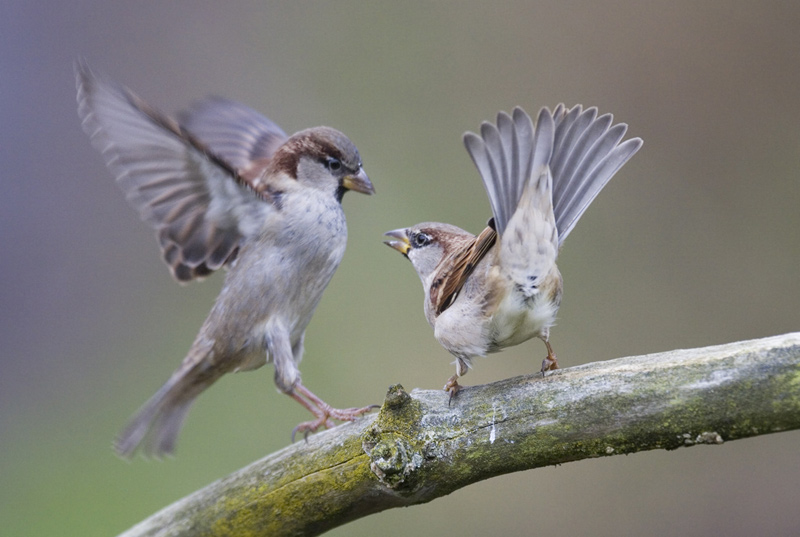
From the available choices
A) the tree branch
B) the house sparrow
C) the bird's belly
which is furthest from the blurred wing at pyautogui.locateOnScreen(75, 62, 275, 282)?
the bird's belly

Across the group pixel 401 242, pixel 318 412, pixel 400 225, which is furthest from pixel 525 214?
pixel 400 225

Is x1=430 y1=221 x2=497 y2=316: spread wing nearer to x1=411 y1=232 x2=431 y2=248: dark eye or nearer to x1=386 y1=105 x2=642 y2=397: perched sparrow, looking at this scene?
x1=386 y1=105 x2=642 y2=397: perched sparrow

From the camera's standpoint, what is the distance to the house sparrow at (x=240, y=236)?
3.49 metres

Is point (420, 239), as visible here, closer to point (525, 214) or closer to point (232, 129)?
point (525, 214)

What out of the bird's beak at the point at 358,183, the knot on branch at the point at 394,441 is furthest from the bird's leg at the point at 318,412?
the bird's beak at the point at 358,183

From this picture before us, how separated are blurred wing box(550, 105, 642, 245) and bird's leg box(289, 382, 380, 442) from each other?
1252mm

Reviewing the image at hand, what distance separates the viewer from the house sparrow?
349 cm

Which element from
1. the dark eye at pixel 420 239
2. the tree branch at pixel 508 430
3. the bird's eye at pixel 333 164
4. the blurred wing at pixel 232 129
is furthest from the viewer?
the blurred wing at pixel 232 129

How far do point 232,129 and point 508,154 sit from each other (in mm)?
2427

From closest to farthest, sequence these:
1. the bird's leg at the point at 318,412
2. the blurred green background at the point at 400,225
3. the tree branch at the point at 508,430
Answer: the tree branch at the point at 508,430 → the bird's leg at the point at 318,412 → the blurred green background at the point at 400,225

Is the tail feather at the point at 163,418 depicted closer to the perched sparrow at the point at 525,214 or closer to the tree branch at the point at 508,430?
the tree branch at the point at 508,430

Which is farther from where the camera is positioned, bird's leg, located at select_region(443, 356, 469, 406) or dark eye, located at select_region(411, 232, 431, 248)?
dark eye, located at select_region(411, 232, 431, 248)

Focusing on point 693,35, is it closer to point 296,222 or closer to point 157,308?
point 296,222

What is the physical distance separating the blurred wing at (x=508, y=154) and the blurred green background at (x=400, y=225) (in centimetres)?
300
